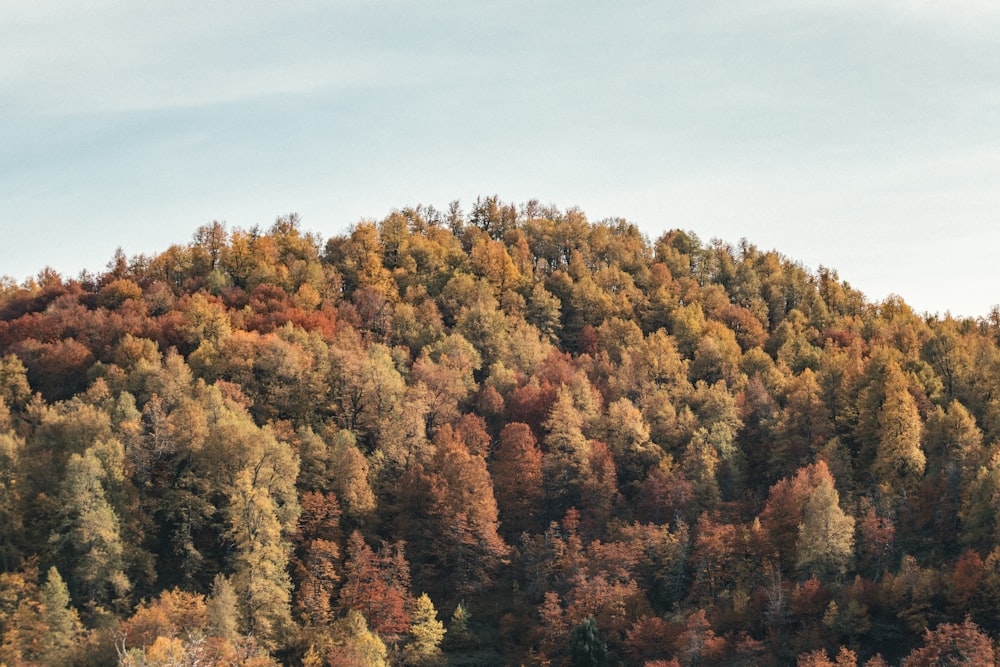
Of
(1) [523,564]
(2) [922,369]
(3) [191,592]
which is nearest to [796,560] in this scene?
(1) [523,564]

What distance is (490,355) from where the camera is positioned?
142 metres

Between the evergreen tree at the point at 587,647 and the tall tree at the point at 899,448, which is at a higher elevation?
the tall tree at the point at 899,448

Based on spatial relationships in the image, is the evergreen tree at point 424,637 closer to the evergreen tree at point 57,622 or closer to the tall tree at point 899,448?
the evergreen tree at point 57,622

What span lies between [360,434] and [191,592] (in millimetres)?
27274

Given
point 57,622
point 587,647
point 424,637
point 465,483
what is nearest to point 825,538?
point 587,647

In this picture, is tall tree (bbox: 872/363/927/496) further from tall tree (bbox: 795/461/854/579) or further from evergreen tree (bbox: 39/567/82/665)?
evergreen tree (bbox: 39/567/82/665)

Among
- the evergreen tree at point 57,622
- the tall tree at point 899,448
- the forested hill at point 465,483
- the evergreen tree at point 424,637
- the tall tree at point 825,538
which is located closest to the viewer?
the evergreen tree at point 57,622

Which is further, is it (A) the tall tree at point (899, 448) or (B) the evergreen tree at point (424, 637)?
(A) the tall tree at point (899, 448)

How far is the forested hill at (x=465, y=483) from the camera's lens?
90.6 m

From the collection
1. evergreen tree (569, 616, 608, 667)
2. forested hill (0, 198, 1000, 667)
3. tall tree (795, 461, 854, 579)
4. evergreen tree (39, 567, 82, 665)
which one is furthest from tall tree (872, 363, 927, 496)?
evergreen tree (39, 567, 82, 665)

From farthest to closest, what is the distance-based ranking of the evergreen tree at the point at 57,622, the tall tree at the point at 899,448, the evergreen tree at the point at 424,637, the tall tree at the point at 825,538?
the tall tree at the point at 899,448 < the tall tree at the point at 825,538 < the evergreen tree at the point at 424,637 < the evergreen tree at the point at 57,622

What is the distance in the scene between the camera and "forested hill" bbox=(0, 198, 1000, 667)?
297 feet

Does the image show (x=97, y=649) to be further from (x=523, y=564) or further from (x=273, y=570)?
(x=523, y=564)

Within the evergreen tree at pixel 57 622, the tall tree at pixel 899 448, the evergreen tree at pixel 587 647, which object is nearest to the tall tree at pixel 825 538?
the tall tree at pixel 899 448
